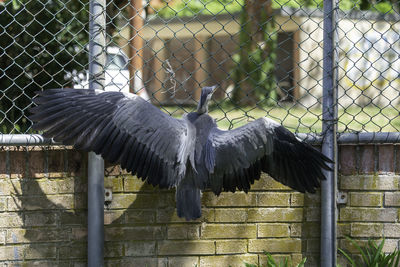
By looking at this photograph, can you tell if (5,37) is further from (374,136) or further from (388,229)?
(388,229)

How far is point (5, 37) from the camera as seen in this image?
4105mm

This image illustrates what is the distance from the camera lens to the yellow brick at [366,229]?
11.1 ft

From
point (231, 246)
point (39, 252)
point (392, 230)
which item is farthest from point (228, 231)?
point (39, 252)

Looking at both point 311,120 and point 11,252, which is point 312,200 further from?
point 311,120

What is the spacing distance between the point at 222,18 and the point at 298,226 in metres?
9.51

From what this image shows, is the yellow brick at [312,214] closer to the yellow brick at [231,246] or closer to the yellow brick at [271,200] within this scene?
the yellow brick at [271,200]

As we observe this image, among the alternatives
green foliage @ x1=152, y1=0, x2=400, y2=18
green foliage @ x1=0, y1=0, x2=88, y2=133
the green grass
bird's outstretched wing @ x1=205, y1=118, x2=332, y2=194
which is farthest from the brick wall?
green foliage @ x1=152, y1=0, x2=400, y2=18

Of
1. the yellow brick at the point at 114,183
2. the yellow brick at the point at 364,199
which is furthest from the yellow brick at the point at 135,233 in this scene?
the yellow brick at the point at 364,199

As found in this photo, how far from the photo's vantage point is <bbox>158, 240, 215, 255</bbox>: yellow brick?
3293 mm

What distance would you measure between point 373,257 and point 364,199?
0.35 metres

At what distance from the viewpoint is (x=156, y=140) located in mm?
2922

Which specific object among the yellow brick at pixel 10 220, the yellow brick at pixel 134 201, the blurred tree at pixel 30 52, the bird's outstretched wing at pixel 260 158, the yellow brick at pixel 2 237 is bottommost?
the yellow brick at pixel 2 237

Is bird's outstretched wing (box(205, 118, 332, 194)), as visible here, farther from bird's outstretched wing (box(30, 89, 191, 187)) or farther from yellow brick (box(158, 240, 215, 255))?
yellow brick (box(158, 240, 215, 255))

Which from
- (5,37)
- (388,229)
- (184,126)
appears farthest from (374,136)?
(5,37)
